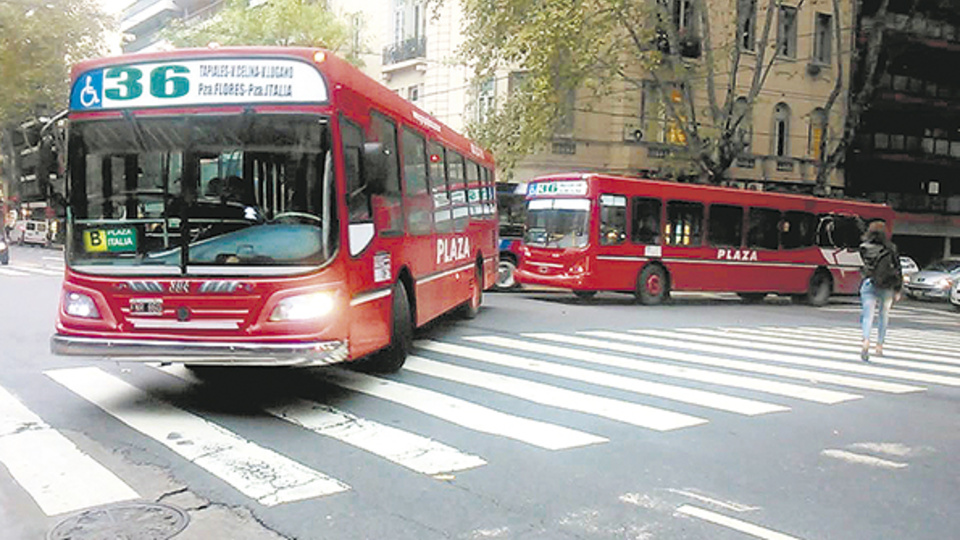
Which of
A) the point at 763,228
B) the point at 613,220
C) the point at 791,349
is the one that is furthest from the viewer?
the point at 763,228

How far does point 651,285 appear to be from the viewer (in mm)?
20078

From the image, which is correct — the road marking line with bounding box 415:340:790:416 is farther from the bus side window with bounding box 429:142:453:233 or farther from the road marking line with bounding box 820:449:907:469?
the bus side window with bounding box 429:142:453:233

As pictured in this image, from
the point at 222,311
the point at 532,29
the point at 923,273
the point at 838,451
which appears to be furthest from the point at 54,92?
A: the point at 838,451

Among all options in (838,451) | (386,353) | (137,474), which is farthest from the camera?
(386,353)

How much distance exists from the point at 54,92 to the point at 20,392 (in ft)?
153

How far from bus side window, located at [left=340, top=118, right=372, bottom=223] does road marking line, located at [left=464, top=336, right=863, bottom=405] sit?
3981 mm

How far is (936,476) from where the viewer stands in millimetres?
5906

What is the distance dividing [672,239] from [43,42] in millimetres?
35093

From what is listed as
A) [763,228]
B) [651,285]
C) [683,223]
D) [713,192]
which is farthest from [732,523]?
[763,228]

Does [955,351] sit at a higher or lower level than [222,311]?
lower

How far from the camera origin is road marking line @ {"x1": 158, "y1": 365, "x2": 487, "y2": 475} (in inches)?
231

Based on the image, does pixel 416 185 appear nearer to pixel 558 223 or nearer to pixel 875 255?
pixel 875 255

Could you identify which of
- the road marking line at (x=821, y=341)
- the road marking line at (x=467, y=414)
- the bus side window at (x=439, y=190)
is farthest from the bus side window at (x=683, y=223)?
the road marking line at (x=467, y=414)

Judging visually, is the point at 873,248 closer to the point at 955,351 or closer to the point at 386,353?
the point at 955,351
